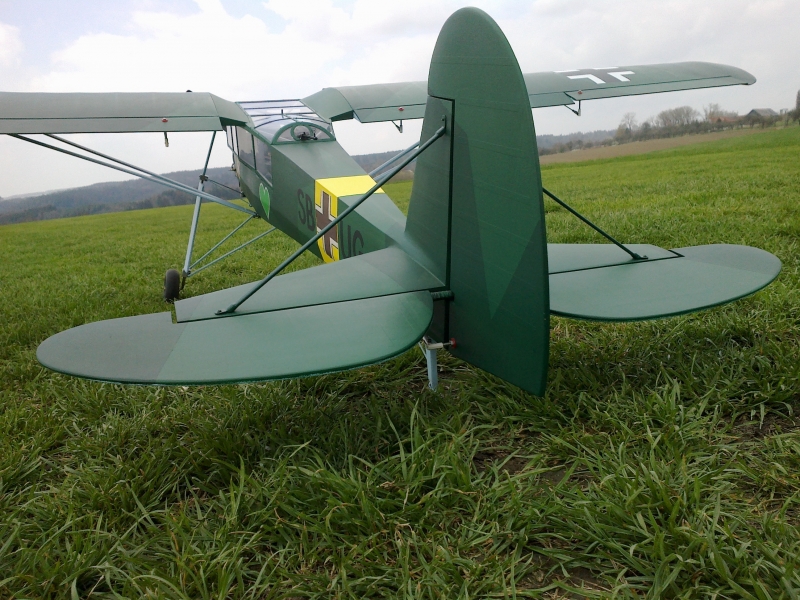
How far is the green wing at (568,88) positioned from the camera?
20.4 feet

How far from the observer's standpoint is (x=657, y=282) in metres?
3.47

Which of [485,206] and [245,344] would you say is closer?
[245,344]

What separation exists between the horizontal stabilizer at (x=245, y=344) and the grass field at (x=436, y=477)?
53 cm

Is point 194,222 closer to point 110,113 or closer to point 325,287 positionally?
point 110,113

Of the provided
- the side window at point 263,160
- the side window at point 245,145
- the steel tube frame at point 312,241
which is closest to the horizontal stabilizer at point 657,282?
the steel tube frame at point 312,241

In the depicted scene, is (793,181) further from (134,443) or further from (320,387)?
(134,443)

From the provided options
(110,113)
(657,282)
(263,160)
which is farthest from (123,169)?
(657,282)

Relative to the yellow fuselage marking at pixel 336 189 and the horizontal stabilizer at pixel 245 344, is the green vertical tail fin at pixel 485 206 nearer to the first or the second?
the horizontal stabilizer at pixel 245 344

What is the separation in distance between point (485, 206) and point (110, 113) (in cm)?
456

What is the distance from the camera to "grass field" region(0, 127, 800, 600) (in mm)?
2104

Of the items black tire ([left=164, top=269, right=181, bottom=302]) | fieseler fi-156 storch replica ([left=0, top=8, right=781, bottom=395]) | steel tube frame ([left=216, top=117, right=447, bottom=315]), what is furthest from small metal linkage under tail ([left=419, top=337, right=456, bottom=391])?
black tire ([left=164, top=269, right=181, bottom=302])

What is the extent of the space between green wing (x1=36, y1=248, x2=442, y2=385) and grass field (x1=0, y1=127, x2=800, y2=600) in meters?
0.54

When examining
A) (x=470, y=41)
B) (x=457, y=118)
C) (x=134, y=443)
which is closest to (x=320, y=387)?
(x=134, y=443)

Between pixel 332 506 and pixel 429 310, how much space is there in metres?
1.15
